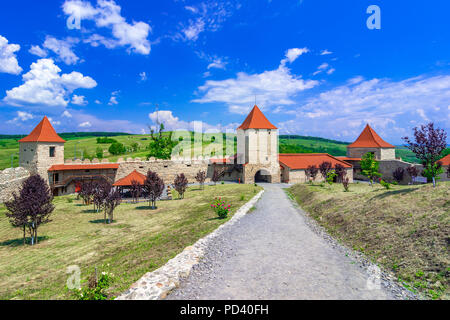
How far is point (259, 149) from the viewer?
124 feet

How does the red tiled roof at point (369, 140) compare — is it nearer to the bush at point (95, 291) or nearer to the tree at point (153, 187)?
the tree at point (153, 187)

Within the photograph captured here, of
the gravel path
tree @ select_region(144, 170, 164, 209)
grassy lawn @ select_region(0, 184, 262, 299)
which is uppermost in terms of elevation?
tree @ select_region(144, 170, 164, 209)

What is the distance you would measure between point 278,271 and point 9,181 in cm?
3904

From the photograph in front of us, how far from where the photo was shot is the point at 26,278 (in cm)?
956

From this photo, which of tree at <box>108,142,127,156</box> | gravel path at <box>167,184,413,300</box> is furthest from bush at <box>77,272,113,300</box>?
tree at <box>108,142,127,156</box>

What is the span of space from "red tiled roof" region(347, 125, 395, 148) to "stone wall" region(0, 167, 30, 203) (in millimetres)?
61501

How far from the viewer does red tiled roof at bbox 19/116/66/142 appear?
3375 centimetres

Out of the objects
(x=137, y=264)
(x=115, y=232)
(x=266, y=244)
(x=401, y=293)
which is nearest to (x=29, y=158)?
(x=115, y=232)

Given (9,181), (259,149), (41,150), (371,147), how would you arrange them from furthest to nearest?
(371,147), (259,149), (41,150), (9,181)

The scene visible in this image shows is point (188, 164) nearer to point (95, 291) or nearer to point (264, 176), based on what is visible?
point (264, 176)

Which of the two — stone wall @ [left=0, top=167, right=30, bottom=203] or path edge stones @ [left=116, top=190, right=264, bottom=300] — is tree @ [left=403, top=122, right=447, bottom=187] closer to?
path edge stones @ [left=116, top=190, right=264, bottom=300]

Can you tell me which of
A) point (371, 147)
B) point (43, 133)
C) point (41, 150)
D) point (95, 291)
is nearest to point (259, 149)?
point (371, 147)
